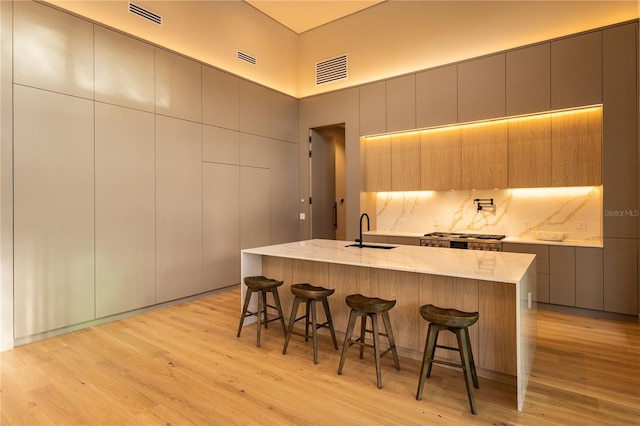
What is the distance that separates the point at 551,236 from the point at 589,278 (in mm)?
632

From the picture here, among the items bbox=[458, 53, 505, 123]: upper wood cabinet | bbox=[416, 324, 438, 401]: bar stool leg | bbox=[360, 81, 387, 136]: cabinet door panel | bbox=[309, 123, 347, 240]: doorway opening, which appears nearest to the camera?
bbox=[416, 324, 438, 401]: bar stool leg

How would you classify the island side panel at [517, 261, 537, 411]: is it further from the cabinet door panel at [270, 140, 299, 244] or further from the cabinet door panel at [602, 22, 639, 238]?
the cabinet door panel at [270, 140, 299, 244]

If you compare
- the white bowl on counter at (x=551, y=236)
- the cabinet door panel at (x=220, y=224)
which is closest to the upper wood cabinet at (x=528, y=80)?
the white bowl on counter at (x=551, y=236)

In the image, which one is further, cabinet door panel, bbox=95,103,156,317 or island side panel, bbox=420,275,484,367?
cabinet door panel, bbox=95,103,156,317

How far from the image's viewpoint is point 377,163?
232 inches

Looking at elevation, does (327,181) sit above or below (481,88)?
Result: below

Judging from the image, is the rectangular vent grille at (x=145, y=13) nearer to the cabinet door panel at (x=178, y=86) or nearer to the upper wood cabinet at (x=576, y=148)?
the cabinet door panel at (x=178, y=86)

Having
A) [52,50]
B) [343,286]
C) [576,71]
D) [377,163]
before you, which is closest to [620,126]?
[576,71]

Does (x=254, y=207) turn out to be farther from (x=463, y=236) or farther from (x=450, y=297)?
(x=450, y=297)

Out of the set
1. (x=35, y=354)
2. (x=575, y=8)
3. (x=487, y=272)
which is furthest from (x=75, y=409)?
(x=575, y=8)

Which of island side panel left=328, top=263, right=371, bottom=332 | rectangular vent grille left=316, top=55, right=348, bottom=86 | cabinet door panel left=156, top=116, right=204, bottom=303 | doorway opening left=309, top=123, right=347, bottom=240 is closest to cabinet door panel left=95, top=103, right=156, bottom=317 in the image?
cabinet door panel left=156, top=116, right=204, bottom=303

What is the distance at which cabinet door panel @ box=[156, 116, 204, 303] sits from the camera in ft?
15.0

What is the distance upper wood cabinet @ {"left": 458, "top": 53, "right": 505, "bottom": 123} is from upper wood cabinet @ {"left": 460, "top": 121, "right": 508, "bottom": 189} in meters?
0.21

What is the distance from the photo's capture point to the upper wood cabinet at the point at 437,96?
4992mm
